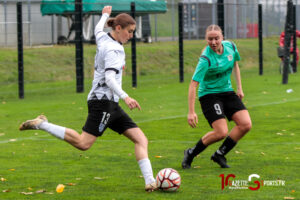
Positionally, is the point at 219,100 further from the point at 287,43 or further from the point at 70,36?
the point at 70,36

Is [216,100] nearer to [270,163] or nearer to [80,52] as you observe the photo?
[270,163]

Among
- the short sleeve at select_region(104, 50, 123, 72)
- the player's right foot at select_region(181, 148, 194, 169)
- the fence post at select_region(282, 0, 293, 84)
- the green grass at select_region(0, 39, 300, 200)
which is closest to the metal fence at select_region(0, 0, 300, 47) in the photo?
the green grass at select_region(0, 39, 300, 200)

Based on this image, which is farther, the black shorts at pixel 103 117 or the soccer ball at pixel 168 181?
the black shorts at pixel 103 117

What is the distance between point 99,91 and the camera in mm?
7133

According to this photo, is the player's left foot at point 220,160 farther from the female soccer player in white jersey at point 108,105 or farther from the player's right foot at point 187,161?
the female soccer player in white jersey at point 108,105

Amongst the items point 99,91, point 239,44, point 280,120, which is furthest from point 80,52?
point 239,44

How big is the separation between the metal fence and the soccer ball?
1236cm

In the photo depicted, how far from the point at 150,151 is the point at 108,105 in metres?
2.75


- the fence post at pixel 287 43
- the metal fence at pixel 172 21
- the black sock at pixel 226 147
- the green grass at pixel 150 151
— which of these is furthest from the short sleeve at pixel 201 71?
the fence post at pixel 287 43

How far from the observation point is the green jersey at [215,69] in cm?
812

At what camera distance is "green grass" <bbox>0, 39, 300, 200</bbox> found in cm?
722

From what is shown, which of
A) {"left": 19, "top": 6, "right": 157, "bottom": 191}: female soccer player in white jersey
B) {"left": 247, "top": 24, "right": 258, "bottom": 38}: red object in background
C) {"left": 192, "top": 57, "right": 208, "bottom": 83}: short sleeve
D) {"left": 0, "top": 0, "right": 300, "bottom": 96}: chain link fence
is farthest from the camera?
{"left": 247, "top": 24, "right": 258, "bottom": 38}: red object in background

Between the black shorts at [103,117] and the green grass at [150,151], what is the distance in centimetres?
65

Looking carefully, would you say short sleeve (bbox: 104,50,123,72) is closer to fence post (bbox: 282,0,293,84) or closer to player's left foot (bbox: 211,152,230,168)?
player's left foot (bbox: 211,152,230,168)
